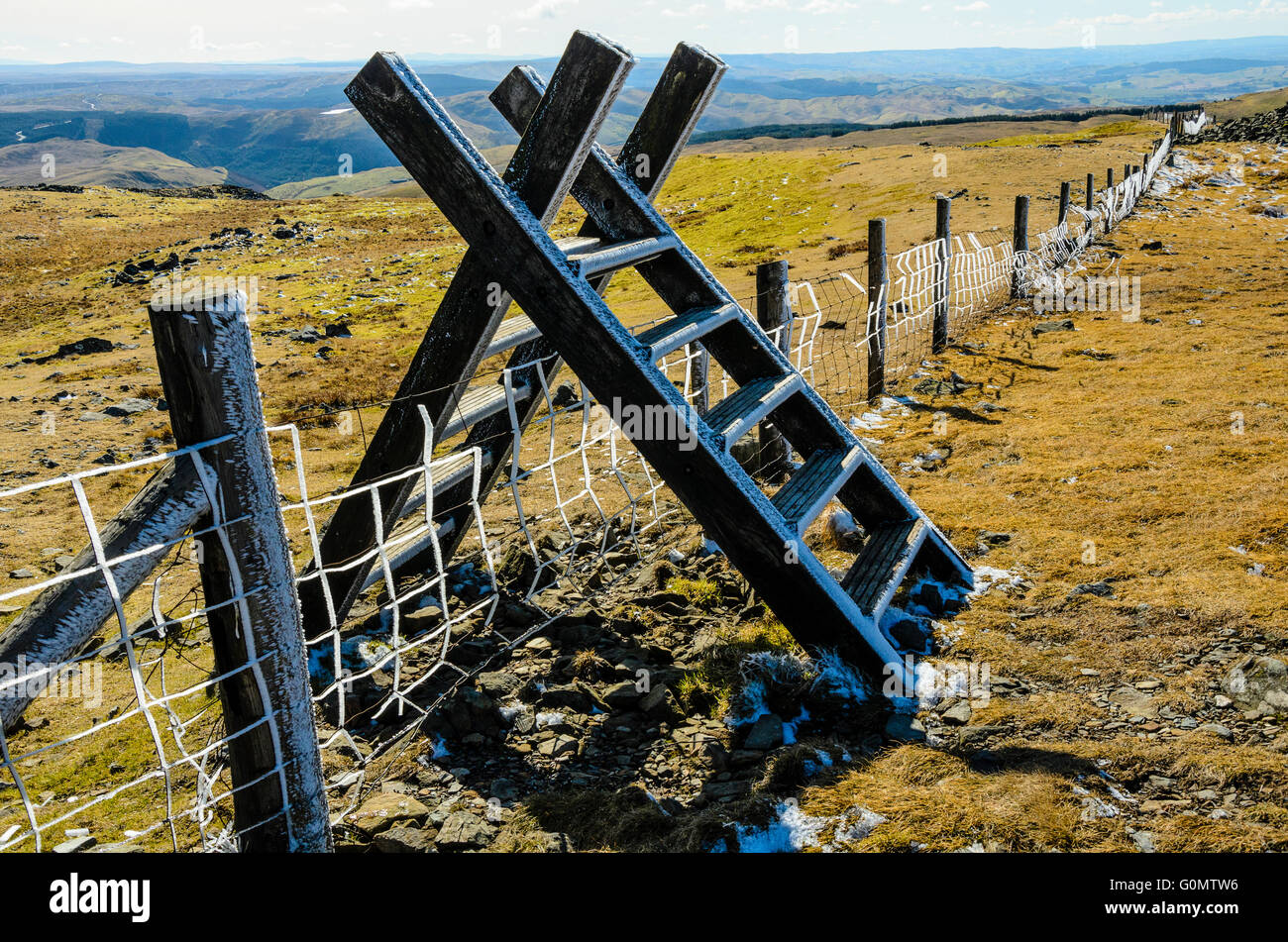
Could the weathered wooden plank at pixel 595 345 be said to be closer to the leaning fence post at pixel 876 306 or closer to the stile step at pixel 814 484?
the stile step at pixel 814 484

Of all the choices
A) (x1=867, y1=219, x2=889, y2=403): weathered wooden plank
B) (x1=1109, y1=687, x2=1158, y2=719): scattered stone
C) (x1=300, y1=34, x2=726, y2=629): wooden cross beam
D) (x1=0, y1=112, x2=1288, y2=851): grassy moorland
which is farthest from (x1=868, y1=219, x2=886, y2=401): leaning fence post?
(x1=1109, y1=687, x2=1158, y2=719): scattered stone

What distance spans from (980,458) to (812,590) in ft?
13.1

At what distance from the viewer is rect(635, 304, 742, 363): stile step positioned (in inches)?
147

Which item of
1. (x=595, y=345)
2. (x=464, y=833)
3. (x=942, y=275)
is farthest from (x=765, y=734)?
(x=942, y=275)

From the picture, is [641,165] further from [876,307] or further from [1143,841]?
[876,307]

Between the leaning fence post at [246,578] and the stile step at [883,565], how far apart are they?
268 centimetres

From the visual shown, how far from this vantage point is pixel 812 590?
3.79 metres

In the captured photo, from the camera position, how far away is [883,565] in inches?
178

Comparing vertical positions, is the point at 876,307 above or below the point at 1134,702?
above

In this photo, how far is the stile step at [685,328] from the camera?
3.72 metres

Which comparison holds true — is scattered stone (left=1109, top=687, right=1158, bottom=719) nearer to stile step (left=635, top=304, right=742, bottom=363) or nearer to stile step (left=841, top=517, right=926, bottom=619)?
stile step (left=841, top=517, right=926, bottom=619)

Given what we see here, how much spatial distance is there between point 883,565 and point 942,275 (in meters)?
7.18
